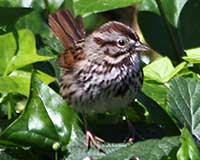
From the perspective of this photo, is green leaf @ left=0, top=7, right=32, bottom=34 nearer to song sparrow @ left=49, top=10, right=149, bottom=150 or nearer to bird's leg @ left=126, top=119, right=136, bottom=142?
song sparrow @ left=49, top=10, right=149, bottom=150

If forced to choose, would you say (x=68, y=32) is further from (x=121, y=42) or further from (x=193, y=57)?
(x=193, y=57)

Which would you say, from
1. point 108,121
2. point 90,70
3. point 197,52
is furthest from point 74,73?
point 197,52

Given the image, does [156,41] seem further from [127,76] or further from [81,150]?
[81,150]

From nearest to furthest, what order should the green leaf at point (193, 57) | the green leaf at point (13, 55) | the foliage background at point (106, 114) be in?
the foliage background at point (106, 114)
the green leaf at point (13, 55)
the green leaf at point (193, 57)

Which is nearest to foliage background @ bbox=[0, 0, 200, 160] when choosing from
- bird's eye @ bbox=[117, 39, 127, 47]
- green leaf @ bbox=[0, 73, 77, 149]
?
green leaf @ bbox=[0, 73, 77, 149]

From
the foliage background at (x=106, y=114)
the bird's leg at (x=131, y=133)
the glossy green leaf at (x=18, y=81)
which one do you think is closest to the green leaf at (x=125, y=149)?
the foliage background at (x=106, y=114)

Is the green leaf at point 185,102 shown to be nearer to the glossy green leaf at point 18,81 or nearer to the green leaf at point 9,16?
the glossy green leaf at point 18,81
